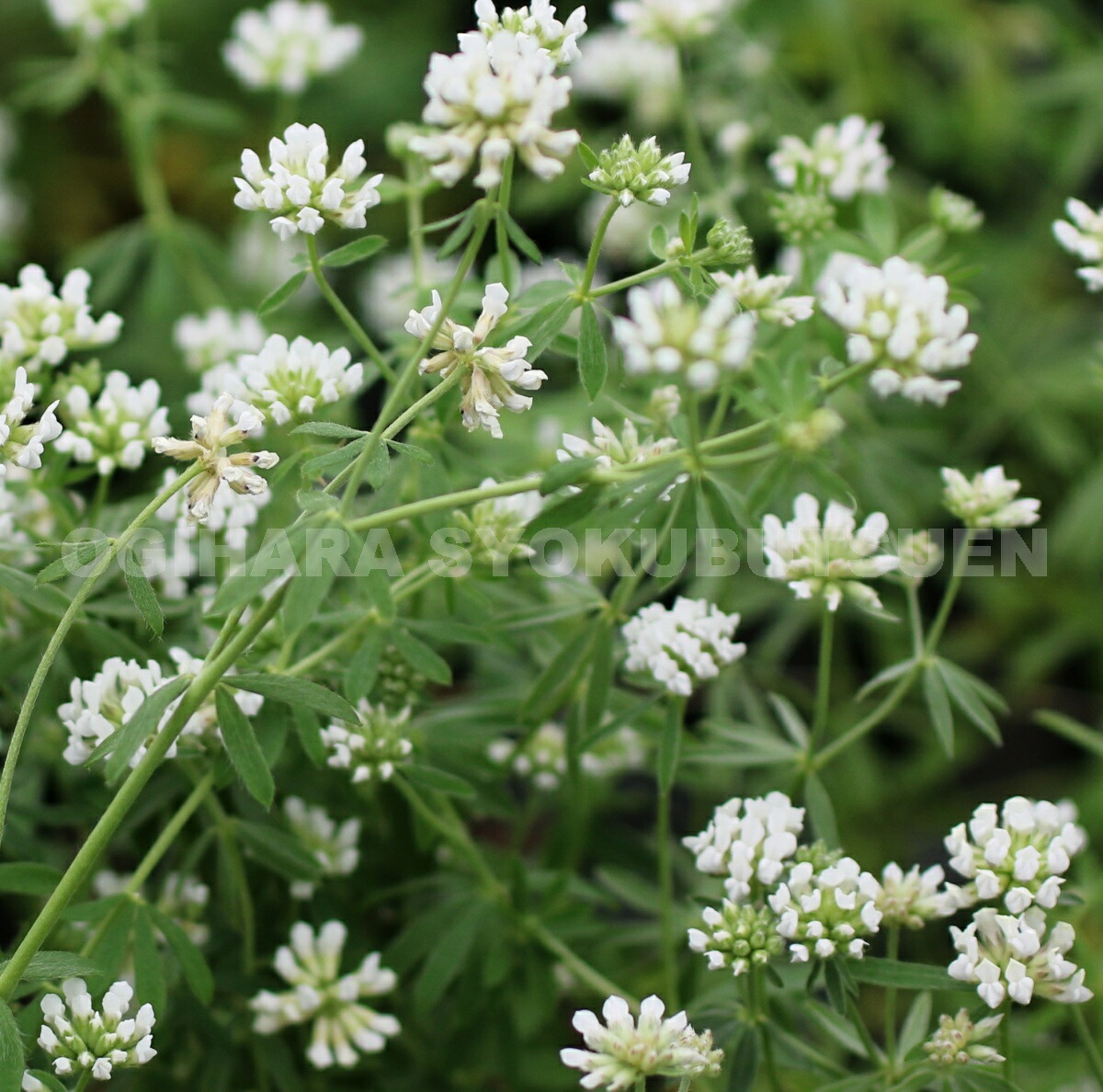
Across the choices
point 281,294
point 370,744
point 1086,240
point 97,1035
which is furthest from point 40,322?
point 1086,240

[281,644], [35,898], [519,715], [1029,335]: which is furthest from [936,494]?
[35,898]

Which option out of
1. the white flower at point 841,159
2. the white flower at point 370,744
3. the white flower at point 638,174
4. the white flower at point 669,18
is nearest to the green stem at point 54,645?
the white flower at point 370,744

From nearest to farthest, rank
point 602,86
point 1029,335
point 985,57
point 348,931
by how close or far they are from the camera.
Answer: point 348,931, point 602,86, point 1029,335, point 985,57

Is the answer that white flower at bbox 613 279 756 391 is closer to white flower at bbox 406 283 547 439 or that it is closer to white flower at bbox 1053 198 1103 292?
white flower at bbox 406 283 547 439

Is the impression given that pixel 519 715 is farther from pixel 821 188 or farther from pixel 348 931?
pixel 821 188

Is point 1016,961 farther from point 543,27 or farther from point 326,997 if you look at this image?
point 543,27

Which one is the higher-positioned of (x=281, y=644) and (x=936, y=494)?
(x=281, y=644)

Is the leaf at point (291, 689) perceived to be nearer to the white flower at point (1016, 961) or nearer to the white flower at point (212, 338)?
the white flower at point (1016, 961)
